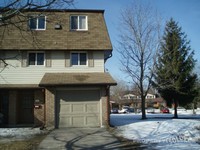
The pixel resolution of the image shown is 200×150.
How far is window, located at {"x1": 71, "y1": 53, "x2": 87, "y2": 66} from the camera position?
2117cm

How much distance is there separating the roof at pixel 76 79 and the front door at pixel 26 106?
225cm

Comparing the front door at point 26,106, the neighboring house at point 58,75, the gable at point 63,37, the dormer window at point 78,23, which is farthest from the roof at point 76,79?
the dormer window at point 78,23

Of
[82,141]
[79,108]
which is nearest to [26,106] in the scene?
[79,108]

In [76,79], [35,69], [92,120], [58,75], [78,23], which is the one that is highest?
[78,23]

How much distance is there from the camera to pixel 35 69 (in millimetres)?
20891

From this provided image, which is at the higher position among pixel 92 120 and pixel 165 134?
pixel 92 120

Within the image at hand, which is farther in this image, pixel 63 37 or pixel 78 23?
pixel 78 23

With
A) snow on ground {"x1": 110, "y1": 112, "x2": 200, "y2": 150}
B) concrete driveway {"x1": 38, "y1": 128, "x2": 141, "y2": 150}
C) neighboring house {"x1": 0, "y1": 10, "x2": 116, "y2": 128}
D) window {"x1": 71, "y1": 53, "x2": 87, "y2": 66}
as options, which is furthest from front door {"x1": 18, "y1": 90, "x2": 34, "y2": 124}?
snow on ground {"x1": 110, "y1": 112, "x2": 200, "y2": 150}

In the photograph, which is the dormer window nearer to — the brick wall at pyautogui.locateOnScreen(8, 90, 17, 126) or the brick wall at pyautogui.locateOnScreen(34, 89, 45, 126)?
the brick wall at pyautogui.locateOnScreen(34, 89, 45, 126)

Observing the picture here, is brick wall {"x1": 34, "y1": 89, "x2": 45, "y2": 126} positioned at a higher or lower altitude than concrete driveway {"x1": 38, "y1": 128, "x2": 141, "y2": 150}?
higher

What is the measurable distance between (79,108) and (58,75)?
2.66m

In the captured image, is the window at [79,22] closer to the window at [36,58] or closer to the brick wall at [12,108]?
the window at [36,58]

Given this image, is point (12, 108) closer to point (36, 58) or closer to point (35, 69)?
point (35, 69)

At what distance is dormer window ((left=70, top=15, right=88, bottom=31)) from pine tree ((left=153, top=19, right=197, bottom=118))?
1137 cm
